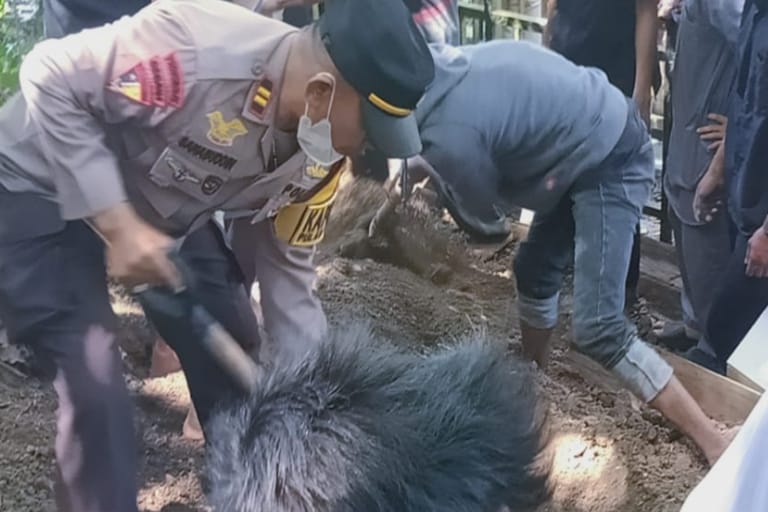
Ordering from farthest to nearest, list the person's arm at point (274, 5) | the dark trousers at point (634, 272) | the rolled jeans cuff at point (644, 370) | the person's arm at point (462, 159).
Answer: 1. the dark trousers at point (634, 272)
2. the person's arm at point (274, 5)
3. the rolled jeans cuff at point (644, 370)
4. the person's arm at point (462, 159)

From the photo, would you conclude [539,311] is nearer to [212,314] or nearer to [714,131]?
[714,131]

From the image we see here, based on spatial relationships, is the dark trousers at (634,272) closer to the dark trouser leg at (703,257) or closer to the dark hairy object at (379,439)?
the dark trouser leg at (703,257)

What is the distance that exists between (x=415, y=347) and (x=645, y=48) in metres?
1.20

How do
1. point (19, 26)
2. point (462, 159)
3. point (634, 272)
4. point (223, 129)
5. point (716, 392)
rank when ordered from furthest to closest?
point (19, 26)
point (634, 272)
point (716, 392)
point (462, 159)
point (223, 129)

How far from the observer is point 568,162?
2.78 m

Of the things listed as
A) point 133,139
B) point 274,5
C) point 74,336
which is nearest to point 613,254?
point 274,5

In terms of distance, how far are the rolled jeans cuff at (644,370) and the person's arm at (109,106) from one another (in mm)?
1287

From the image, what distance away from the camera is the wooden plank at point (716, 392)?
9.65ft

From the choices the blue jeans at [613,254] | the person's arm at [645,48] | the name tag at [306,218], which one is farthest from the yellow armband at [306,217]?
the person's arm at [645,48]

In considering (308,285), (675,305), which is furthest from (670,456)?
(675,305)

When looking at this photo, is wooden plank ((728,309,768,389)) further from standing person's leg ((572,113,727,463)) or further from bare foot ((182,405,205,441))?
bare foot ((182,405,205,441))

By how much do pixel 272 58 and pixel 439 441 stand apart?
0.86 m

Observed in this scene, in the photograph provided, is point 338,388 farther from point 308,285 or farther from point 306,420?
point 308,285

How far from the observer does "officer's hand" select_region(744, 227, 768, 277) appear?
2881 mm
